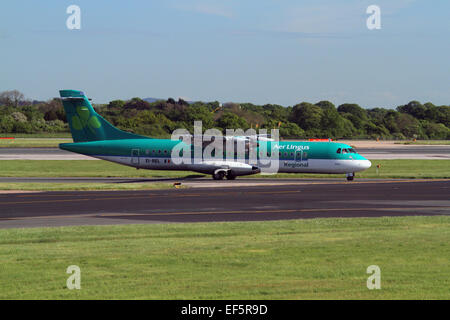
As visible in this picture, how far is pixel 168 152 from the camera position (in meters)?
49.2

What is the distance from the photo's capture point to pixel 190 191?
128 feet

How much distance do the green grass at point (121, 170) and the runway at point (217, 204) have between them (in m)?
14.3

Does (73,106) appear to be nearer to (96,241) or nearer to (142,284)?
(96,241)

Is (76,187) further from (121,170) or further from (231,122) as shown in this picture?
(231,122)

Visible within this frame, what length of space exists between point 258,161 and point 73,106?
14.8 metres

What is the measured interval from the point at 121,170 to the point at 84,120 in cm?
1162

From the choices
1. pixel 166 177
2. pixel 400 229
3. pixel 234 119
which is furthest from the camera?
pixel 234 119

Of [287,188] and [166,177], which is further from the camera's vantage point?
[166,177]

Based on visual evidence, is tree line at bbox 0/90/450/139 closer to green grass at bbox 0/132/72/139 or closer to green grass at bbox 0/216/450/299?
green grass at bbox 0/132/72/139

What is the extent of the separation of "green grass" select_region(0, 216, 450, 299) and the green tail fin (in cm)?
2769

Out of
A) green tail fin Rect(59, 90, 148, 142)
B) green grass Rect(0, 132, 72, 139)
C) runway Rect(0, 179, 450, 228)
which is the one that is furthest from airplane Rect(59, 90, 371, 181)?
green grass Rect(0, 132, 72, 139)

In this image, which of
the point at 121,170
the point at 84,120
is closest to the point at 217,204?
the point at 84,120

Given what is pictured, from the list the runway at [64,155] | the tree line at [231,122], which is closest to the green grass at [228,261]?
the runway at [64,155]
